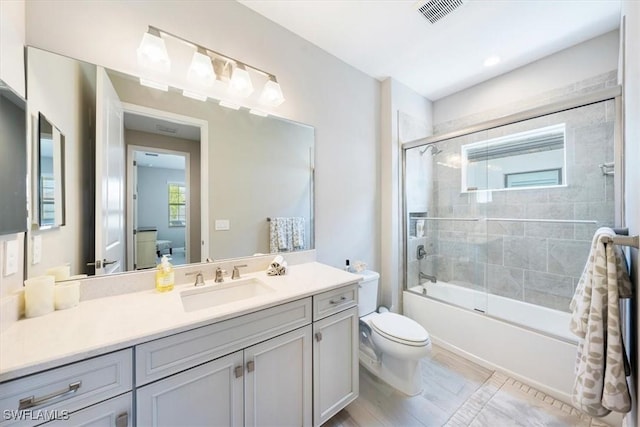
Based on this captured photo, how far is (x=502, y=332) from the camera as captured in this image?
1943 mm

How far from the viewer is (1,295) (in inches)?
32.8

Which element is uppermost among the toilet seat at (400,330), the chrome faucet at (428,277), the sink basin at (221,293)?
the sink basin at (221,293)

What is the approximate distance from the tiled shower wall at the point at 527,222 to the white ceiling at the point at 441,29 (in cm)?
45

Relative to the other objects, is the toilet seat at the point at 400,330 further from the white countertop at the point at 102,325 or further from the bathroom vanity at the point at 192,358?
the white countertop at the point at 102,325

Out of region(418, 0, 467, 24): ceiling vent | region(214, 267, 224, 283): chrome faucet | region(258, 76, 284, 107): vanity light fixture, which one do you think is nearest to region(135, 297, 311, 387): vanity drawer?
region(214, 267, 224, 283): chrome faucet

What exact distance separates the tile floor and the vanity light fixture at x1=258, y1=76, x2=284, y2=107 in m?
2.14

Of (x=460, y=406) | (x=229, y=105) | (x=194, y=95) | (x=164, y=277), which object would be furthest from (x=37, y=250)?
(x=460, y=406)

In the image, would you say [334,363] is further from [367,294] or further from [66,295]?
[66,295]

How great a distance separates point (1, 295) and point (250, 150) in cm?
127

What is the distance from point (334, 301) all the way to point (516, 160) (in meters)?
2.50

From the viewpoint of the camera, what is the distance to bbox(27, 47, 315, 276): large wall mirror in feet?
3.60

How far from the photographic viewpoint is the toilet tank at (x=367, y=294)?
1991 millimetres

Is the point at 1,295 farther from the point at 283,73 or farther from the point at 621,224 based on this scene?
the point at 621,224

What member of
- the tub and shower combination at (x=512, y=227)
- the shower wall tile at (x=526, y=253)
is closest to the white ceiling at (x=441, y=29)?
the tub and shower combination at (x=512, y=227)
